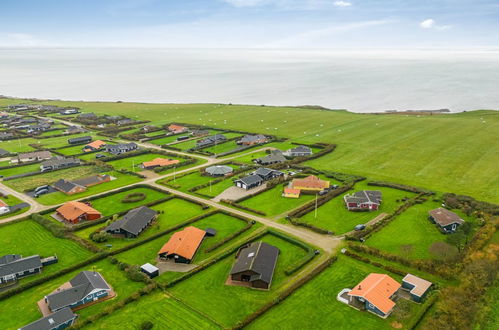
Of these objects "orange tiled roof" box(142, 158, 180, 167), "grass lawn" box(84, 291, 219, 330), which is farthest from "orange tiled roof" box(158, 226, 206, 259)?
"orange tiled roof" box(142, 158, 180, 167)

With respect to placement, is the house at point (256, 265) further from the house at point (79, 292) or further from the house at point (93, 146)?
the house at point (93, 146)

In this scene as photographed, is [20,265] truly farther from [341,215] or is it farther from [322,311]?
Result: [341,215]

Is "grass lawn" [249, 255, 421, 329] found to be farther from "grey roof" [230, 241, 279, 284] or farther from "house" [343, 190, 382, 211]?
"house" [343, 190, 382, 211]

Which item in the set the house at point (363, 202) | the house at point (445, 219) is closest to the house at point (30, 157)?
the house at point (363, 202)

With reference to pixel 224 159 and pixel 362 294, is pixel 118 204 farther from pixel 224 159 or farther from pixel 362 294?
pixel 362 294

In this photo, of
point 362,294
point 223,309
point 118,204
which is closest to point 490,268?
point 362,294

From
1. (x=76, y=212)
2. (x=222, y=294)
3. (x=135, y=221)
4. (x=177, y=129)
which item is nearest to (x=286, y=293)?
(x=222, y=294)
